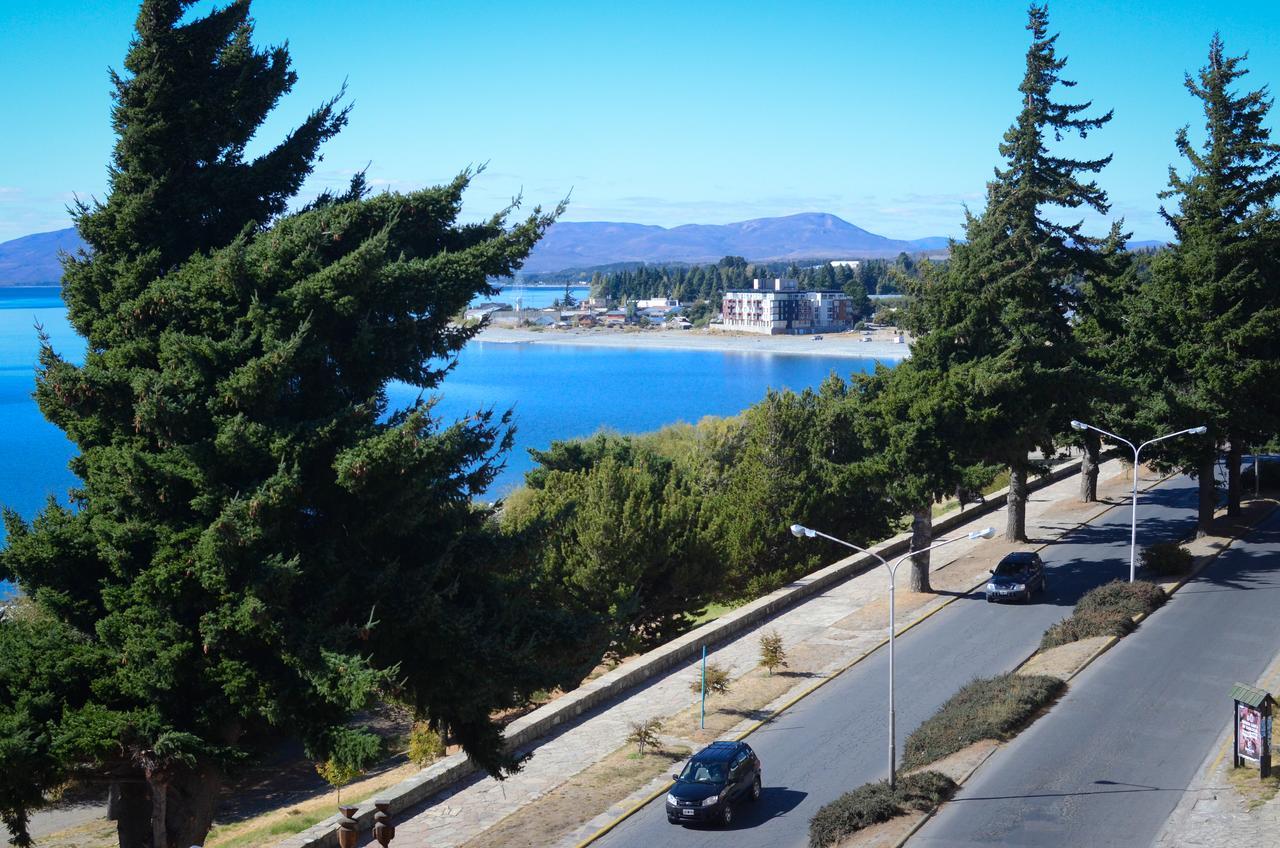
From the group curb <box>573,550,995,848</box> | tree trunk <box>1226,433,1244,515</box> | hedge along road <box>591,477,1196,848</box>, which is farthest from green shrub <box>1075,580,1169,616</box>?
tree trunk <box>1226,433,1244,515</box>

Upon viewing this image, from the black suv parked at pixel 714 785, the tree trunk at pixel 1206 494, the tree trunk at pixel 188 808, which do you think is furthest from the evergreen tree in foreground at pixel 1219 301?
the tree trunk at pixel 188 808

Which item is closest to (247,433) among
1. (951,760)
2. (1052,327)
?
(951,760)

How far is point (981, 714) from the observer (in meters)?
23.3

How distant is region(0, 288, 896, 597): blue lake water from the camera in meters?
81.7

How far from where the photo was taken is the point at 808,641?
31625mm

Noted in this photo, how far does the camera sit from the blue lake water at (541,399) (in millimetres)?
81688

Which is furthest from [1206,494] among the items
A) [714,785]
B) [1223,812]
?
[714,785]

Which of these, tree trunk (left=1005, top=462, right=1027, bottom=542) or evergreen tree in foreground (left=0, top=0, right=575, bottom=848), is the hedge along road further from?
evergreen tree in foreground (left=0, top=0, right=575, bottom=848)

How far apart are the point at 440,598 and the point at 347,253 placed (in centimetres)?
542

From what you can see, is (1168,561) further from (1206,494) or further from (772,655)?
(772,655)

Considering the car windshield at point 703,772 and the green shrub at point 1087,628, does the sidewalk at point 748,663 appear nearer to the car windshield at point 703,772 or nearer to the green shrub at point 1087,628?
the car windshield at point 703,772

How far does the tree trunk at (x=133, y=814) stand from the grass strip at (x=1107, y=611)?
21.6 meters

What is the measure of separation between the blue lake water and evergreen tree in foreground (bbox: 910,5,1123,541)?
2840cm

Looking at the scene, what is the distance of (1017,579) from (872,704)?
10396mm
